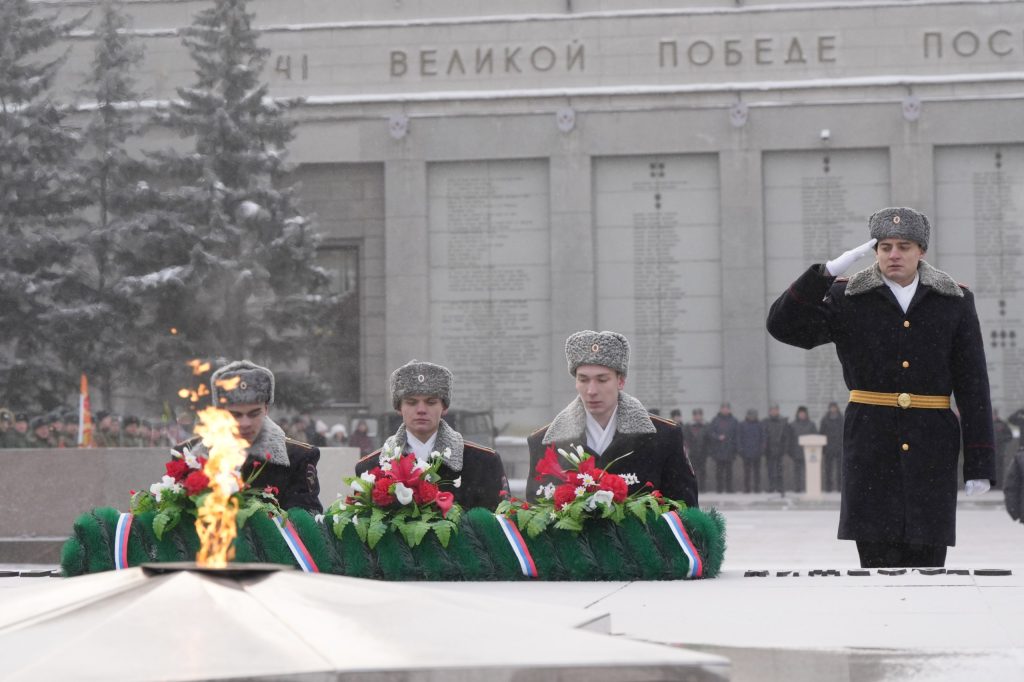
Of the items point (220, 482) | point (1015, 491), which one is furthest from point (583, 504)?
point (1015, 491)

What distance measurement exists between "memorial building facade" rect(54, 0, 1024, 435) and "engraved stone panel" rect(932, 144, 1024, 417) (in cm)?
4

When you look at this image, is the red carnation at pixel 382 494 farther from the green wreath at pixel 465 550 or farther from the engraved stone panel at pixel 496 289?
the engraved stone panel at pixel 496 289

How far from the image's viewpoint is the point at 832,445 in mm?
27672

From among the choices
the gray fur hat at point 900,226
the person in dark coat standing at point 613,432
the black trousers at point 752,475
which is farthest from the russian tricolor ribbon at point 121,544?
the black trousers at point 752,475

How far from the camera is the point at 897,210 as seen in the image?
5715 mm

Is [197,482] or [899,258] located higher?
[899,258]

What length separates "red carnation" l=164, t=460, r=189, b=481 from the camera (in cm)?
504

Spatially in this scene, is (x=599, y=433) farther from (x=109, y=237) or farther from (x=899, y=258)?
(x=109, y=237)

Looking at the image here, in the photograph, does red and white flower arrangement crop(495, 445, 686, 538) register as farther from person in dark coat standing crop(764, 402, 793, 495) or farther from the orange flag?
person in dark coat standing crop(764, 402, 793, 495)

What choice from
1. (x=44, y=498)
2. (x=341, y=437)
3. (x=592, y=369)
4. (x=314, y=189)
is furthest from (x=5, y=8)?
(x=592, y=369)

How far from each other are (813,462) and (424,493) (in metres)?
22.4

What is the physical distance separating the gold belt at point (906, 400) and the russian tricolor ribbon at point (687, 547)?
134cm

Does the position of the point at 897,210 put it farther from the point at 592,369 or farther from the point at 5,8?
the point at 5,8

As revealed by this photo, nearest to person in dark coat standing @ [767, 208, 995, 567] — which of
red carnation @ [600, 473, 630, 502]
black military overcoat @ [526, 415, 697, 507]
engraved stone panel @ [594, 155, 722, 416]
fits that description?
black military overcoat @ [526, 415, 697, 507]
